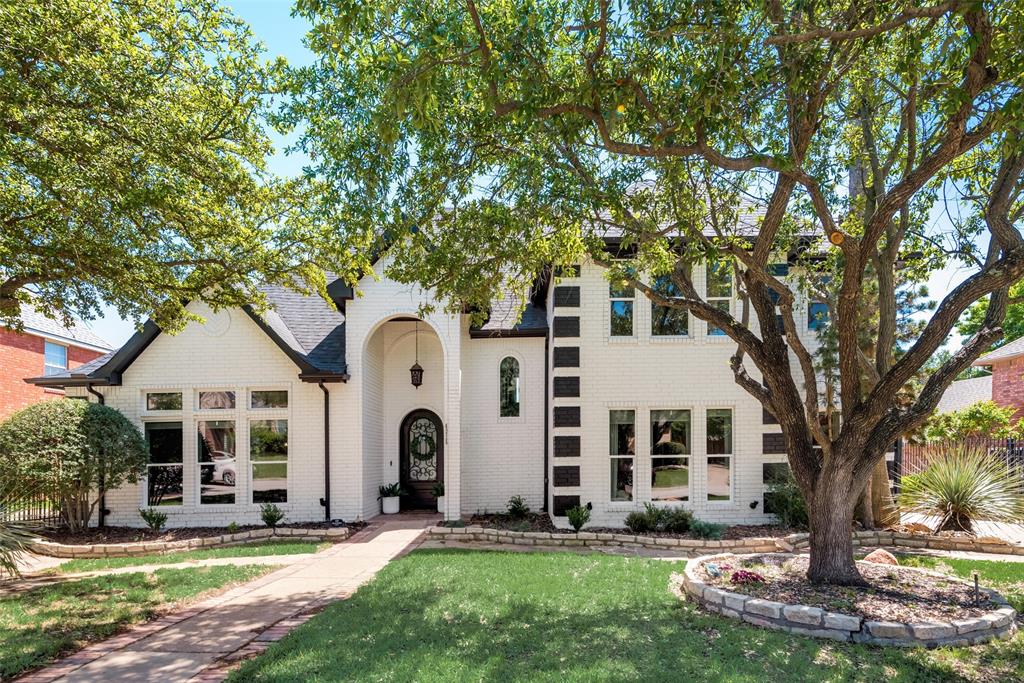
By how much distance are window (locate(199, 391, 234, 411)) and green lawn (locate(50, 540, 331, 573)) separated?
142 inches

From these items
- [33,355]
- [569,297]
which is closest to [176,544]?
[569,297]

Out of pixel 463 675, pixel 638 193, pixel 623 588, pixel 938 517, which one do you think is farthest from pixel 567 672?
pixel 938 517

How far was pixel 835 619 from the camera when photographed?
6.88 meters

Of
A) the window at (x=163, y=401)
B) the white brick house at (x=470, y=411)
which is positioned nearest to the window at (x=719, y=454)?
the white brick house at (x=470, y=411)

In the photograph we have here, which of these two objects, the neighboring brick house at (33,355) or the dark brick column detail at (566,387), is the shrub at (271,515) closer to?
the dark brick column detail at (566,387)

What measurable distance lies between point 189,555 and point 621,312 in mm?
9663

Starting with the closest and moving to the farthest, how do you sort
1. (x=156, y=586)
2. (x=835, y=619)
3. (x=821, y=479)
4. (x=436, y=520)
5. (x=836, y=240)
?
(x=835, y=619) → (x=836, y=240) → (x=821, y=479) → (x=156, y=586) → (x=436, y=520)

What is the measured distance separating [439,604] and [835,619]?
4.23 m

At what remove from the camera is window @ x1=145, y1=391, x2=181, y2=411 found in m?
15.4

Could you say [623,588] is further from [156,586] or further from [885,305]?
[156,586]

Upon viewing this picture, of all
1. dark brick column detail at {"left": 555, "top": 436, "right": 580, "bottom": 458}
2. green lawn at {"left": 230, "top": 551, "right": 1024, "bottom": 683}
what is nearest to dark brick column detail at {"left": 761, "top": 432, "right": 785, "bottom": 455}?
dark brick column detail at {"left": 555, "top": 436, "right": 580, "bottom": 458}

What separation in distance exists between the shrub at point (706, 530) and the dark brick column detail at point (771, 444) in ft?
7.21

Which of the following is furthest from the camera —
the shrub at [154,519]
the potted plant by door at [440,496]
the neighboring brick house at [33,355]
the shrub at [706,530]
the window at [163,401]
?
the neighboring brick house at [33,355]

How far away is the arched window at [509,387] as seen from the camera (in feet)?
52.6
